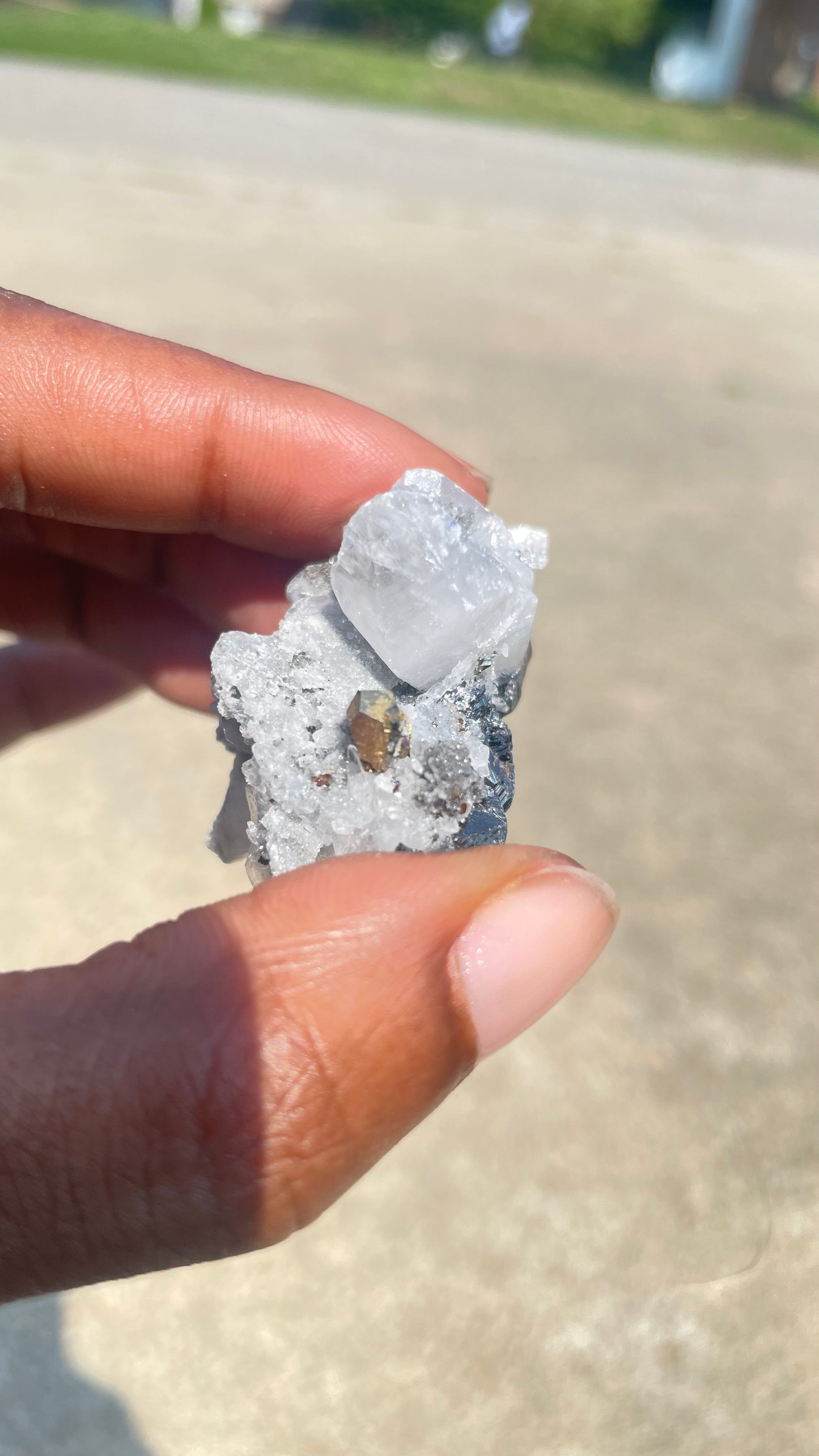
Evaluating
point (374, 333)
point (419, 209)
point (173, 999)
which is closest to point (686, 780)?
point (173, 999)

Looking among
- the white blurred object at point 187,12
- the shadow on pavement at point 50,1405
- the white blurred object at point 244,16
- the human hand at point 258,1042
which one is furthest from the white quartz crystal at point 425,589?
the white blurred object at point 244,16

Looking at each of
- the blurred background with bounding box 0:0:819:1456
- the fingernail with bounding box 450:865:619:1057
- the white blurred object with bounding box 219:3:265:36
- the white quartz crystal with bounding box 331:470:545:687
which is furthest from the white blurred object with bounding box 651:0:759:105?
the fingernail with bounding box 450:865:619:1057

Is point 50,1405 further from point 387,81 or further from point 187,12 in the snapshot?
point 187,12

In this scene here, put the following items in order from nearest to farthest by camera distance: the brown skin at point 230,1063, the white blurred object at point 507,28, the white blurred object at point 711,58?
the brown skin at point 230,1063 → the white blurred object at point 711,58 → the white blurred object at point 507,28

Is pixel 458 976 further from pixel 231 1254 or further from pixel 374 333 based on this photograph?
pixel 374 333

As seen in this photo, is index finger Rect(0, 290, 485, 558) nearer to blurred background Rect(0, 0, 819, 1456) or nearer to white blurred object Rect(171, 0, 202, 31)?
blurred background Rect(0, 0, 819, 1456)

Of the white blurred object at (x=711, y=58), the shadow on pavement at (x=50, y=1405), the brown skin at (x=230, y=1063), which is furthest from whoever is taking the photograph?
the white blurred object at (x=711, y=58)

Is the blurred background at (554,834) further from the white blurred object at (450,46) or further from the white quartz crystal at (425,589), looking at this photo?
the white blurred object at (450,46)
